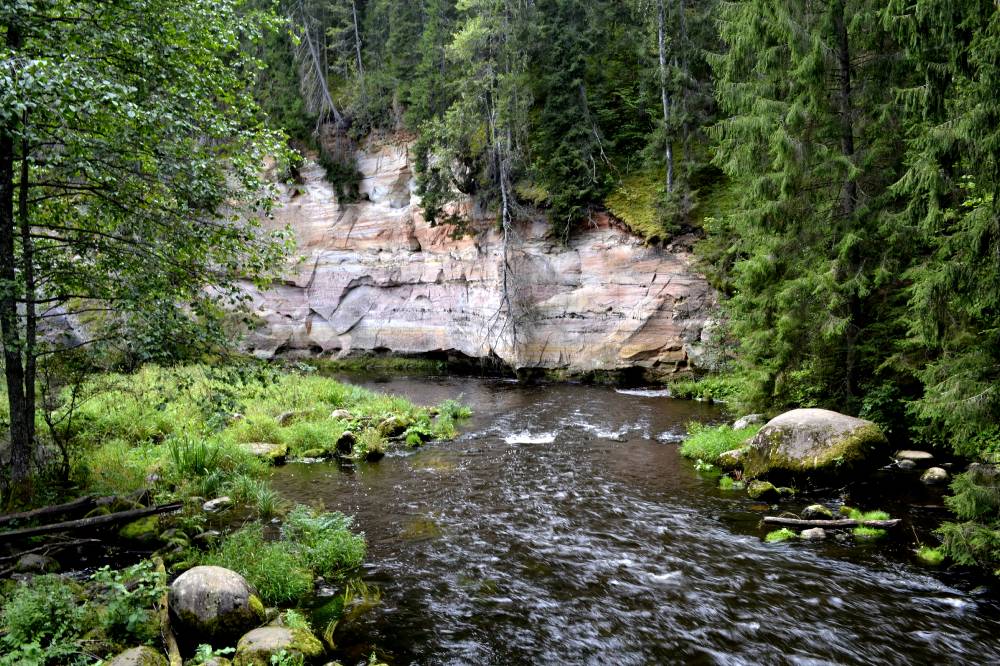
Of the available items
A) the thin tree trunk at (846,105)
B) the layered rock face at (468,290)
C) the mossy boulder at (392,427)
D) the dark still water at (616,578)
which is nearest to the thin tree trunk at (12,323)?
the dark still water at (616,578)

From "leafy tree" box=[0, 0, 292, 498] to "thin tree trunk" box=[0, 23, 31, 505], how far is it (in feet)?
0.05

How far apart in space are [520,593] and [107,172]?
24.7 feet

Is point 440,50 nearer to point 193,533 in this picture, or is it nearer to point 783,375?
point 783,375

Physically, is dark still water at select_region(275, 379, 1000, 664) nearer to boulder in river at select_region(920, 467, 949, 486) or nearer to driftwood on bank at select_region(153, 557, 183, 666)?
boulder in river at select_region(920, 467, 949, 486)

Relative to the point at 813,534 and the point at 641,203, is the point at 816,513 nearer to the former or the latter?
the point at 813,534

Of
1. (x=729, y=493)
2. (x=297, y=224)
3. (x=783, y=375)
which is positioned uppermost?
(x=297, y=224)

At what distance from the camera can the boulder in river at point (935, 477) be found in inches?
414

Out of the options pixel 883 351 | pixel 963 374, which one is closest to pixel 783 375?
pixel 883 351

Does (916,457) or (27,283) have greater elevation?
(27,283)

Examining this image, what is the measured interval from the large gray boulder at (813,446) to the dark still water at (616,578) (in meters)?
0.74

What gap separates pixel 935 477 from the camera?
418 inches

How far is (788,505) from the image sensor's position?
10.1m

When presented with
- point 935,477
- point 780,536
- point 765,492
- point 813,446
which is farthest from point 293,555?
point 935,477

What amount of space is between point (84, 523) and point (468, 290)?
25.1 metres
